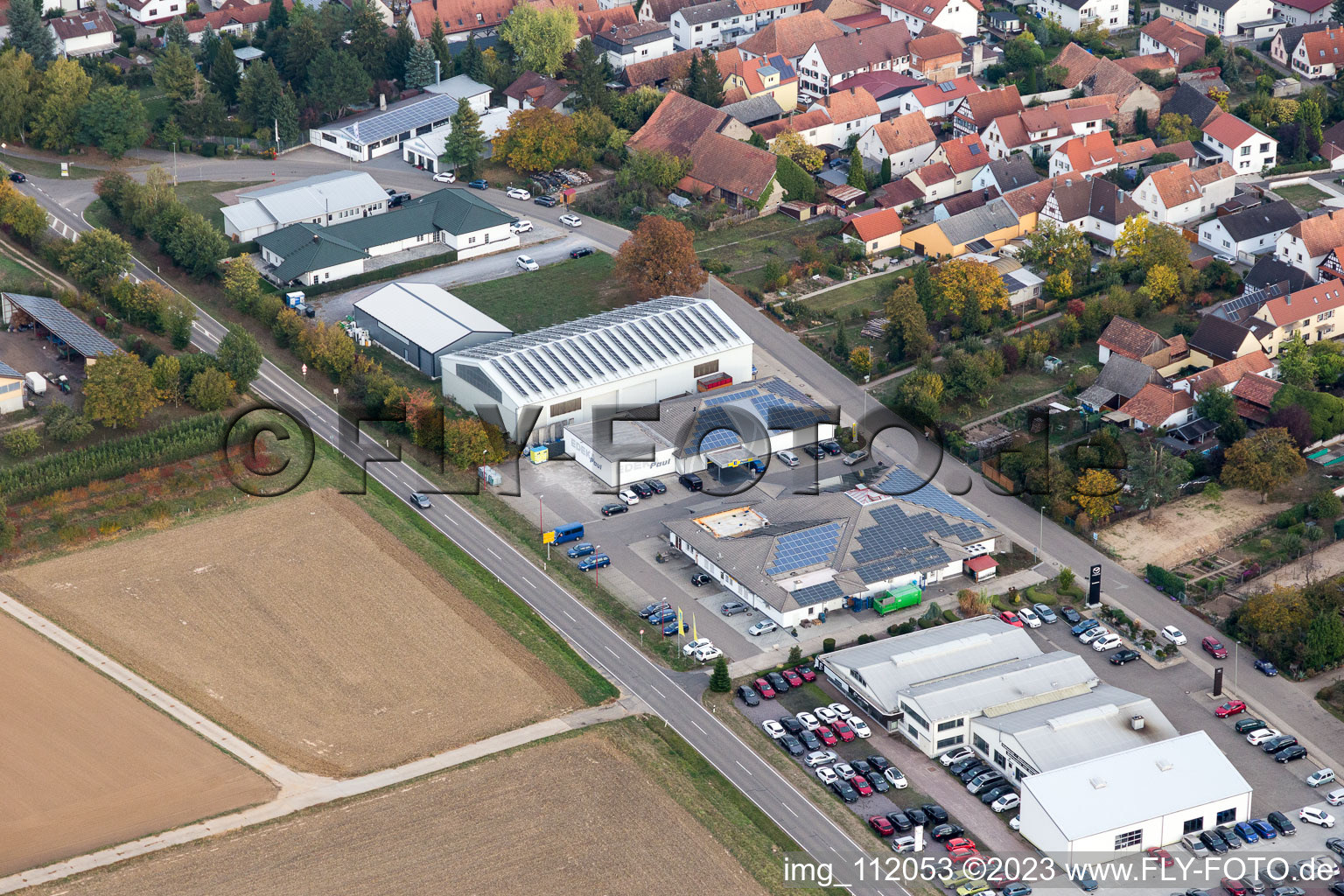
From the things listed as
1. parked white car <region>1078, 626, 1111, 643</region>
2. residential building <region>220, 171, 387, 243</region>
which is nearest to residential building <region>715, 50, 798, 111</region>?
residential building <region>220, 171, 387, 243</region>

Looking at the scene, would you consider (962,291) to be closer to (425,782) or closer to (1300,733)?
(1300,733)

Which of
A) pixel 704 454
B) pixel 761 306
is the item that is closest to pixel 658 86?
pixel 761 306

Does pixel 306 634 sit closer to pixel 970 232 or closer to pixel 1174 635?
pixel 1174 635

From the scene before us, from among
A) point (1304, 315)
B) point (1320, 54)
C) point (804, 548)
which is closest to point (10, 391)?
point (804, 548)

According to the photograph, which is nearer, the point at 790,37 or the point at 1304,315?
the point at 1304,315

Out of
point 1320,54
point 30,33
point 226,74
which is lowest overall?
point 1320,54

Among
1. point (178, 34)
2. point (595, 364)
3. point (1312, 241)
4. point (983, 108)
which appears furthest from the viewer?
point (178, 34)
